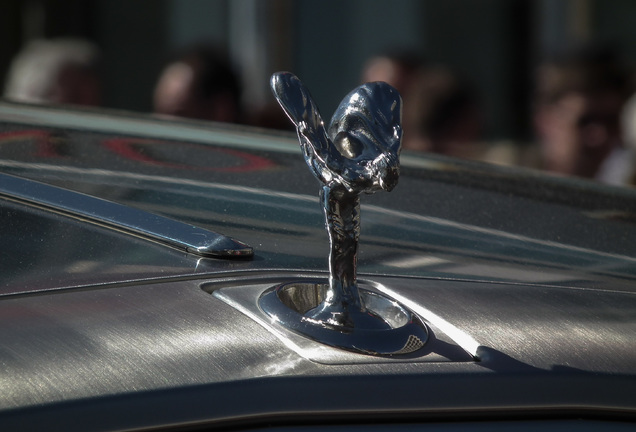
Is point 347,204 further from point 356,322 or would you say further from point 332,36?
point 332,36

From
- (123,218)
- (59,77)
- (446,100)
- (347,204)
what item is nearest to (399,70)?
(446,100)

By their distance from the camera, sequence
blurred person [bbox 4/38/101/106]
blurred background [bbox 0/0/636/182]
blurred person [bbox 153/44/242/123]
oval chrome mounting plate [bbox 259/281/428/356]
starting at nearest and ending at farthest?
1. oval chrome mounting plate [bbox 259/281/428/356]
2. blurred person [bbox 153/44/242/123]
3. blurred person [bbox 4/38/101/106]
4. blurred background [bbox 0/0/636/182]

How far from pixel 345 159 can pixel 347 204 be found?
47mm

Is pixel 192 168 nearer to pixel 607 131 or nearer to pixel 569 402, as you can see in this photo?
pixel 569 402

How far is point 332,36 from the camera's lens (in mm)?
8367

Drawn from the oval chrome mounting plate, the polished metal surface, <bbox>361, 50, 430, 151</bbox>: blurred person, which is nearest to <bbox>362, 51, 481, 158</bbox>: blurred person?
<bbox>361, 50, 430, 151</bbox>: blurred person

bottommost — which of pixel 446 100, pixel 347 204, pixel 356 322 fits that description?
pixel 356 322

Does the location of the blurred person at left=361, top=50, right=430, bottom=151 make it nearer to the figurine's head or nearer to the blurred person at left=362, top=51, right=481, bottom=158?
the blurred person at left=362, top=51, right=481, bottom=158

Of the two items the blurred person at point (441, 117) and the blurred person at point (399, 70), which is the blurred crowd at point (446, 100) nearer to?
the blurred person at point (441, 117)

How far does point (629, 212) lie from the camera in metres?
1.55

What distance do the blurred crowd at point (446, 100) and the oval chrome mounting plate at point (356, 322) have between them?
10.7 feet

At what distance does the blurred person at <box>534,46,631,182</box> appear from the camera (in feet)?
14.7

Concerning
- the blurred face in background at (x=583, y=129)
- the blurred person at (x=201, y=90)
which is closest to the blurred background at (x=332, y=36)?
the blurred person at (x=201, y=90)

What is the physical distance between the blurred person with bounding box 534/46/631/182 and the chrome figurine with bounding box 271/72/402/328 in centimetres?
366
